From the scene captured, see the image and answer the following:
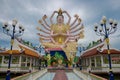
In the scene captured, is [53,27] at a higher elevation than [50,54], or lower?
higher

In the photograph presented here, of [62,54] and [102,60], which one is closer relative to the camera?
[102,60]

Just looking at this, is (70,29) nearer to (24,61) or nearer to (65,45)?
(65,45)

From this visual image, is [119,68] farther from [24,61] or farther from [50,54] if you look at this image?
[50,54]

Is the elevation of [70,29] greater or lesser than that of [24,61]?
greater

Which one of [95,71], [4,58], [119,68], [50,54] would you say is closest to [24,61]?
[4,58]

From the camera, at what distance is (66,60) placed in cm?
3741

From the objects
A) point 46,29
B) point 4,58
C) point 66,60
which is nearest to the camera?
point 4,58

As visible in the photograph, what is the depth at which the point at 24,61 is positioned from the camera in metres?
27.8

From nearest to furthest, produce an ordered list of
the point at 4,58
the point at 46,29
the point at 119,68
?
the point at 119,68, the point at 4,58, the point at 46,29

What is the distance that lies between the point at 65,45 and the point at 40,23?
873 centimetres

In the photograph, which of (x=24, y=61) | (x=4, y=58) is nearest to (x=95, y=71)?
(x=24, y=61)

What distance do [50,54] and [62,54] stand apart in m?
3.02

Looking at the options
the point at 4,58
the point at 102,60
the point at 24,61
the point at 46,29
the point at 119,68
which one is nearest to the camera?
the point at 119,68

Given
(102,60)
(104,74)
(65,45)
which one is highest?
(65,45)
